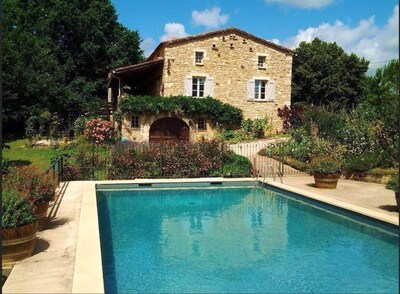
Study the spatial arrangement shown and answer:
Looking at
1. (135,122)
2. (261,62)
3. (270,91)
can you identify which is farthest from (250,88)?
(135,122)

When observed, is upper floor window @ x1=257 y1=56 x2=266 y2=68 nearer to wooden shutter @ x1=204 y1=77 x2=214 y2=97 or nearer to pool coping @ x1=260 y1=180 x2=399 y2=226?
wooden shutter @ x1=204 y1=77 x2=214 y2=97

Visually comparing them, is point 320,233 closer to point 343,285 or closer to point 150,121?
point 343,285

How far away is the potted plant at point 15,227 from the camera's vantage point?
5.24 meters

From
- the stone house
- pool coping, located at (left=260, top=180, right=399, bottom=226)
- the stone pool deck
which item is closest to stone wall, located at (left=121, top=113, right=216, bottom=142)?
the stone house

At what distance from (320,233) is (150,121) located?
15.9 m

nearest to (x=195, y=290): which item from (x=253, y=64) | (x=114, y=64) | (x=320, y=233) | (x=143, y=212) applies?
(x=320, y=233)

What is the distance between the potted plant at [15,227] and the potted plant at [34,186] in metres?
0.60

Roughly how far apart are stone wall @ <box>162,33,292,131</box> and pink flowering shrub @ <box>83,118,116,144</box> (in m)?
4.21

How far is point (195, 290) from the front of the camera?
17.6 ft

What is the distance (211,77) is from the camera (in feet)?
80.1

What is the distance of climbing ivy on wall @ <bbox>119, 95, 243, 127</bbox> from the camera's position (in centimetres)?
2220

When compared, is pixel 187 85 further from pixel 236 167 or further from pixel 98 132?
pixel 236 167

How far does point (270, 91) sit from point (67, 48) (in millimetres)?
18352

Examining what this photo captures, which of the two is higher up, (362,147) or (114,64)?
(114,64)
